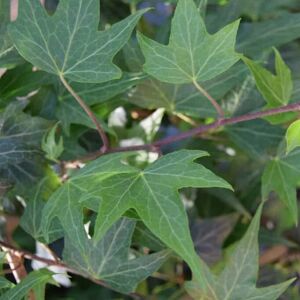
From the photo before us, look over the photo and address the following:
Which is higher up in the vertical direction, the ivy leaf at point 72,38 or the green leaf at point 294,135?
the ivy leaf at point 72,38

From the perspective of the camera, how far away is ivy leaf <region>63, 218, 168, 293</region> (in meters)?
0.58

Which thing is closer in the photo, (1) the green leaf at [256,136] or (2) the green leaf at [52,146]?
(2) the green leaf at [52,146]

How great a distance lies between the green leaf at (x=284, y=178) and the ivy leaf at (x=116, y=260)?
14 centimetres

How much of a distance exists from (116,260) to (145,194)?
0.34 feet

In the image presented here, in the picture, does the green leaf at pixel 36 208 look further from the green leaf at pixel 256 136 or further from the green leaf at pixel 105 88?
the green leaf at pixel 256 136

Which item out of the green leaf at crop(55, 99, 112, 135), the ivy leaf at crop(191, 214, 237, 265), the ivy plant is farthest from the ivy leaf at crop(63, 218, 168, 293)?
the ivy leaf at crop(191, 214, 237, 265)

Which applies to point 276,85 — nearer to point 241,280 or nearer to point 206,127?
point 206,127

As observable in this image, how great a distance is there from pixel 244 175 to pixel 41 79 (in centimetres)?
34

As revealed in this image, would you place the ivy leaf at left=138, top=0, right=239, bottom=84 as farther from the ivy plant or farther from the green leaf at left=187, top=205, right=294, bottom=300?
the green leaf at left=187, top=205, right=294, bottom=300

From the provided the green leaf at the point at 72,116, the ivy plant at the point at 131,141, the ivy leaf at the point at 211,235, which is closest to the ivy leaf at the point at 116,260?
the ivy plant at the point at 131,141

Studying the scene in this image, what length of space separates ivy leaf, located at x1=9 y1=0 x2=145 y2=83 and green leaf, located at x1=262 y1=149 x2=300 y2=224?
20cm

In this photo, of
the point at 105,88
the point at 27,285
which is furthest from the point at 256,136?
the point at 27,285

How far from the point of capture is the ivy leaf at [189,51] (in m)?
0.54

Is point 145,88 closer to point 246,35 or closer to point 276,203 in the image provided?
point 246,35
